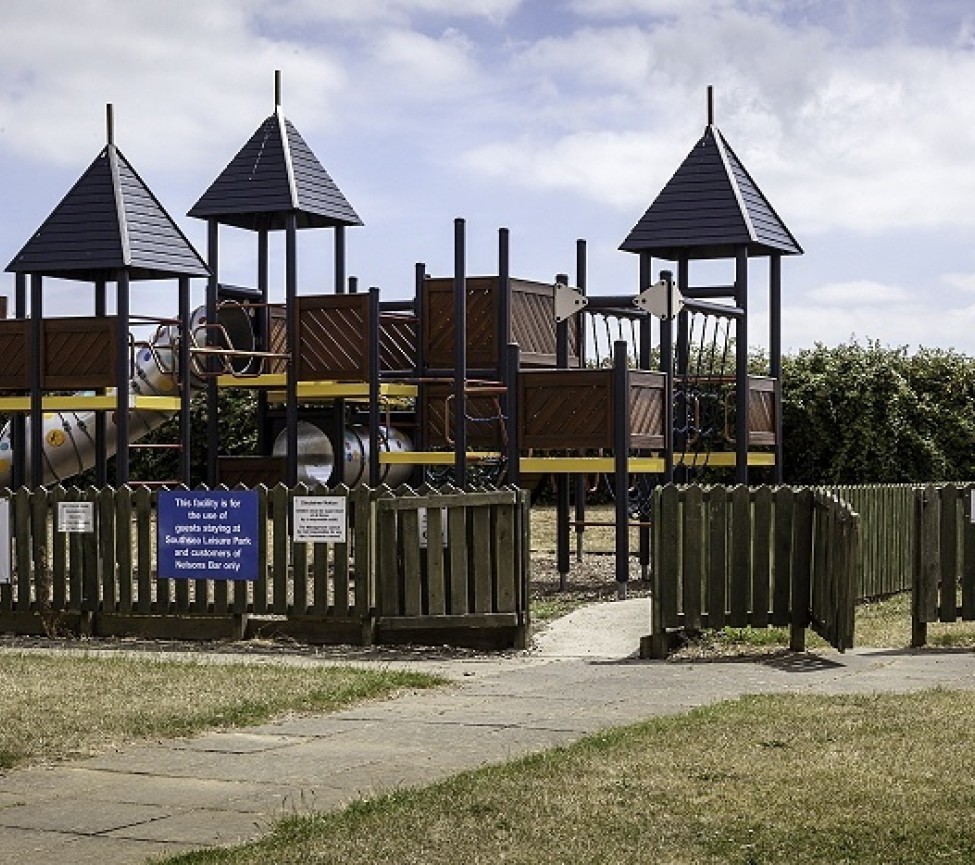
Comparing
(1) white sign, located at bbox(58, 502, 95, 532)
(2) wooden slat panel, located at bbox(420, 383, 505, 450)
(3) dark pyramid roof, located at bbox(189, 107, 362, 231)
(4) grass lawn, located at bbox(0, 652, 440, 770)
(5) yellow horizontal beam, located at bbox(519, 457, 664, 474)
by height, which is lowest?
(4) grass lawn, located at bbox(0, 652, 440, 770)

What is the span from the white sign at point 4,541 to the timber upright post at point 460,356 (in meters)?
6.74

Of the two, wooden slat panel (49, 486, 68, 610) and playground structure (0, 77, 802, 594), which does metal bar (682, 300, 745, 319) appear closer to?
playground structure (0, 77, 802, 594)

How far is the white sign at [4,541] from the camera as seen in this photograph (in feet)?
62.2

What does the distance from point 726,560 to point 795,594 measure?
0.65 meters

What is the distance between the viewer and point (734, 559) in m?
16.1

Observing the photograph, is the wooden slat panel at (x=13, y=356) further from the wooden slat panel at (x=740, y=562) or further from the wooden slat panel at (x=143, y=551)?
the wooden slat panel at (x=740, y=562)

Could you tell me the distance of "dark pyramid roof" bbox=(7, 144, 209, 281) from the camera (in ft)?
84.8

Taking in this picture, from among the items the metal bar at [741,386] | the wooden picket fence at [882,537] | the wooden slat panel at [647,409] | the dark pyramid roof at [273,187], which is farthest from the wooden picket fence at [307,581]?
the dark pyramid roof at [273,187]

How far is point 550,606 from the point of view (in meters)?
21.5

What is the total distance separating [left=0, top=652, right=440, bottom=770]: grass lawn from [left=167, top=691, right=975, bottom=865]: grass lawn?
2.68m

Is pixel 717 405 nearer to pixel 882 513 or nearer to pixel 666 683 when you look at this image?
pixel 882 513

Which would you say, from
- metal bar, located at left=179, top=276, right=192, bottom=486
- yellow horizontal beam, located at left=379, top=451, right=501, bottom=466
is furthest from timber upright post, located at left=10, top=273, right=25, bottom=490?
yellow horizontal beam, located at left=379, top=451, right=501, bottom=466

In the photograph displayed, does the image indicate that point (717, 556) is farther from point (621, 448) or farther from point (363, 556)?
point (621, 448)

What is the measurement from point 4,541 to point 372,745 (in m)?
9.05
